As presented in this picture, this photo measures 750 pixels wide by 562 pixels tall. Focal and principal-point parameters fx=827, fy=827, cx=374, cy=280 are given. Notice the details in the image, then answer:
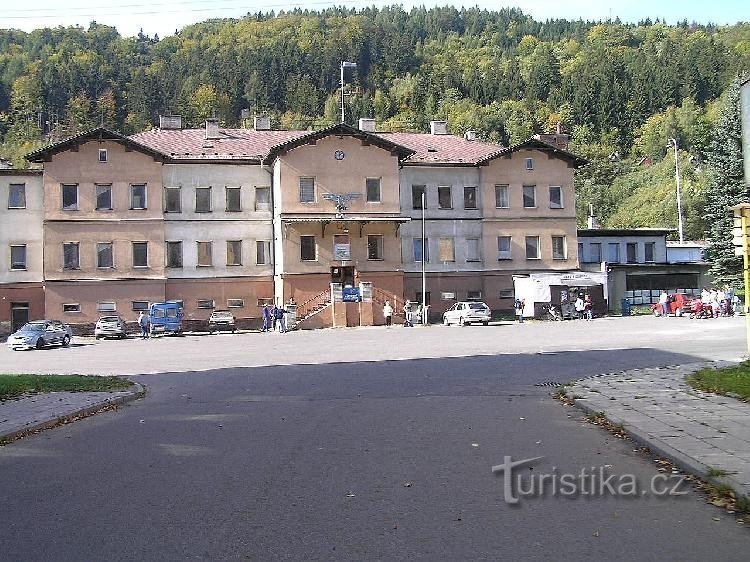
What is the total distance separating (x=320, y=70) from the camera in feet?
392

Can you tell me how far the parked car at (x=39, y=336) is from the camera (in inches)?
1547

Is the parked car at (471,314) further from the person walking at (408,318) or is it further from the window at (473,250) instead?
the window at (473,250)

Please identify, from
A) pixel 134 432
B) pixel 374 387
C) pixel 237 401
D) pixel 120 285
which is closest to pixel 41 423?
pixel 134 432

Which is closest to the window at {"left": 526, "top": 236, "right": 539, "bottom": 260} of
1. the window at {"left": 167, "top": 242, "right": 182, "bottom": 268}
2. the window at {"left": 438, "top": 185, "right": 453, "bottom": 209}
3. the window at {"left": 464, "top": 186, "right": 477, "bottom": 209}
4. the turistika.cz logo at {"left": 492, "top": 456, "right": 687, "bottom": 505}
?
the window at {"left": 464, "top": 186, "right": 477, "bottom": 209}

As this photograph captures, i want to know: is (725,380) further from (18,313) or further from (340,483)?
(18,313)

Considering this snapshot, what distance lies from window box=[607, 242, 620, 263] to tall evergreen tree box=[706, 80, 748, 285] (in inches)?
467

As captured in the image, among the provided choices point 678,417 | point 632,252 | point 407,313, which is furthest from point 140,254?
point 678,417

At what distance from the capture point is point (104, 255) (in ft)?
174

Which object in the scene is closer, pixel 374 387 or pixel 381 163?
pixel 374 387

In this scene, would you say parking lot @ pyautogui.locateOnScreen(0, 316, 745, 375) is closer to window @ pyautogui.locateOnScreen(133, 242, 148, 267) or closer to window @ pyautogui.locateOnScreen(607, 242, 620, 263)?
window @ pyautogui.locateOnScreen(133, 242, 148, 267)

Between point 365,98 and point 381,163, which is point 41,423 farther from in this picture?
point 365,98

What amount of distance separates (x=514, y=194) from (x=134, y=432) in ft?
162

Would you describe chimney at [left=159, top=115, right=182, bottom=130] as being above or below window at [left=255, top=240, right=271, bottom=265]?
above

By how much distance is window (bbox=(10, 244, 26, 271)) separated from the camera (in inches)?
2116
